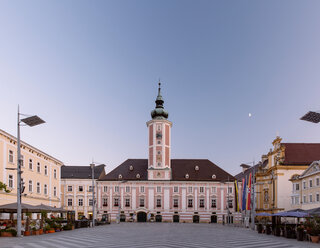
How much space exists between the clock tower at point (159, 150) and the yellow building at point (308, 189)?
31062 millimetres

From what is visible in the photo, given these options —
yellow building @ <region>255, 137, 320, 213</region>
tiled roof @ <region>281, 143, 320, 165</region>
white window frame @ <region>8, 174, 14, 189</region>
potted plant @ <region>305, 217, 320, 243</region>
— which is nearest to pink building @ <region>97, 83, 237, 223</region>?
yellow building @ <region>255, 137, 320, 213</region>

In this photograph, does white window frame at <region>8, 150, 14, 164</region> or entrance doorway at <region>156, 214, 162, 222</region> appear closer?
white window frame at <region>8, 150, 14, 164</region>

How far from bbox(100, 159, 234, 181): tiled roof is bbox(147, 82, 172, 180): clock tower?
256 centimetres

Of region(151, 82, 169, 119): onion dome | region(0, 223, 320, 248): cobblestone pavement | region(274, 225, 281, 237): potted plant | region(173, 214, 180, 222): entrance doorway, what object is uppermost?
region(151, 82, 169, 119): onion dome

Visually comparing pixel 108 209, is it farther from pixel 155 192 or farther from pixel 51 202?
pixel 51 202

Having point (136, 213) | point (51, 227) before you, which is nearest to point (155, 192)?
point (136, 213)

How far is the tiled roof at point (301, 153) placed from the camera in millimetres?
70562

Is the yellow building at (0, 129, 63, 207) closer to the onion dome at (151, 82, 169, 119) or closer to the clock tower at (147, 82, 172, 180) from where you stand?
the clock tower at (147, 82, 172, 180)

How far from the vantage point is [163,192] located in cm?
8562

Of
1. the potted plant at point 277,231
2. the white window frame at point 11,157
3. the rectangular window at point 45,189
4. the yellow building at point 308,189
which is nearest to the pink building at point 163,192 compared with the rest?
the yellow building at point 308,189

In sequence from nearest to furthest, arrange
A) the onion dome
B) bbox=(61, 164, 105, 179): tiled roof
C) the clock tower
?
1. the clock tower
2. bbox=(61, 164, 105, 179): tiled roof
3. the onion dome

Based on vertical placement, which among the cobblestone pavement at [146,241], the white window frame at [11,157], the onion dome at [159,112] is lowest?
the cobblestone pavement at [146,241]

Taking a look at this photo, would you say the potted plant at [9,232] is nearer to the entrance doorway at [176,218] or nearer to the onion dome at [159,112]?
the entrance doorway at [176,218]

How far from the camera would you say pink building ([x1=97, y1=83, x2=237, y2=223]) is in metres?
84.6
